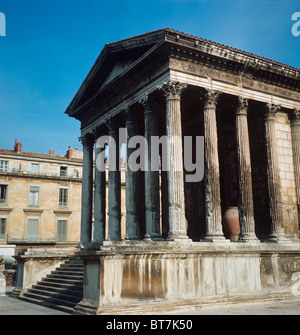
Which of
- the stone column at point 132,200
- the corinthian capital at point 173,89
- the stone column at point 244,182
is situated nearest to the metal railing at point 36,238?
the stone column at point 132,200

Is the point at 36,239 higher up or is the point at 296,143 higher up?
the point at 296,143

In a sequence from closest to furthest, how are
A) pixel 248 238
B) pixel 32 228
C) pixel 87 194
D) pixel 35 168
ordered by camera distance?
pixel 248 238 → pixel 87 194 → pixel 32 228 → pixel 35 168

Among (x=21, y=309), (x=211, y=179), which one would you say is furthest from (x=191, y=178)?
(x=21, y=309)

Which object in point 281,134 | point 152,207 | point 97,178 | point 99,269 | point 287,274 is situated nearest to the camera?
point 99,269

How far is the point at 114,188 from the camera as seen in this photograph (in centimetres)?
1898

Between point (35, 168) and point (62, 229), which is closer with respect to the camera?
point (62, 229)

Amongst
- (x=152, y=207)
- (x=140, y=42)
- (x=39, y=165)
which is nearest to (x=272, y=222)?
(x=152, y=207)

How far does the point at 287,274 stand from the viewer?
47.7 ft

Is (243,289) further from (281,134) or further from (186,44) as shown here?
(186,44)

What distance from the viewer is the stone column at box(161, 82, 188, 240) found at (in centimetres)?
1380

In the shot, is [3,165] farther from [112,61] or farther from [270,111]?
[270,111]

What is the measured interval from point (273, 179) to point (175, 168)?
5.04 m

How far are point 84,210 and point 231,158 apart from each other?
819 centimetres

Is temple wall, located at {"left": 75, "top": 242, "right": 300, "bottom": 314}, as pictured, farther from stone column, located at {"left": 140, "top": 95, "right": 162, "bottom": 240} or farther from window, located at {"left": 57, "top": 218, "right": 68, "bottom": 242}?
window, located at {"left": 57, "top": 218, "right": 68, "bottom": 242}
